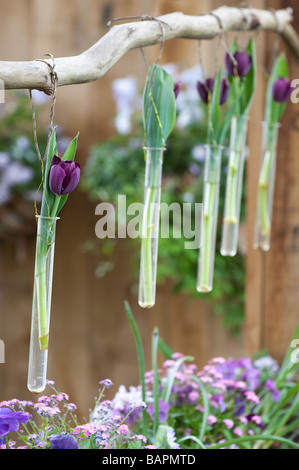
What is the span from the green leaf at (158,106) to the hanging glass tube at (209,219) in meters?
0.12

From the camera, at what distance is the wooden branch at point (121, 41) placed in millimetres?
494

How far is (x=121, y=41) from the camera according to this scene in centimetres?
60

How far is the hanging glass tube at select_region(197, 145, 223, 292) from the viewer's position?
0.74m

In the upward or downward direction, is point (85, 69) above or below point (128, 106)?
below

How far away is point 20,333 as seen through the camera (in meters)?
1.77

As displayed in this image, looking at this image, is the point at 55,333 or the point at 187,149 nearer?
the point at 187,149

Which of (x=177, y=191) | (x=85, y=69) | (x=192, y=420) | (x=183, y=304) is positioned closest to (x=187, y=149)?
(x=177, y=191)

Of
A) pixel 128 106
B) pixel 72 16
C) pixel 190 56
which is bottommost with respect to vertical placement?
pixel 128 106

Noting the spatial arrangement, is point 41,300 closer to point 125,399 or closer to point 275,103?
point 125,399

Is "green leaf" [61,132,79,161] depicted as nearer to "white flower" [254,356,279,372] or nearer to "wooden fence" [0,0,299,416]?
"white flower" [254,356,279,372]

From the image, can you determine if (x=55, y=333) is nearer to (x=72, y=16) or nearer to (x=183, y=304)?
(x=183, y=304)

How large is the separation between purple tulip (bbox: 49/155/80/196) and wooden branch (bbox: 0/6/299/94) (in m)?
0.06
